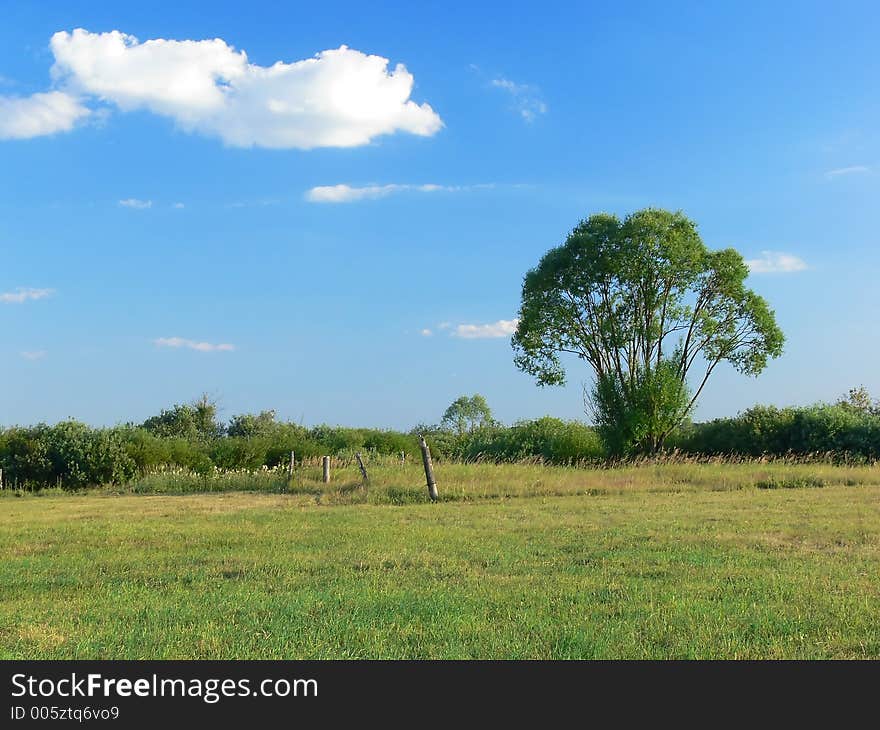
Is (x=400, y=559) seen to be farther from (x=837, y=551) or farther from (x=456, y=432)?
(x=456, y=432)

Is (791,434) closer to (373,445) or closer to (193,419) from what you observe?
(373,445)

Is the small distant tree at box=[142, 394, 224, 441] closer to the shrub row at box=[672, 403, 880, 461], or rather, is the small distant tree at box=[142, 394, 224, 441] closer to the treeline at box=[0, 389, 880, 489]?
the treeline at box=[0, 389, 880, 489]

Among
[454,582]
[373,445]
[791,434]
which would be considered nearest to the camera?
[454,582]

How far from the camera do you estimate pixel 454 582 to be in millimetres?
7598

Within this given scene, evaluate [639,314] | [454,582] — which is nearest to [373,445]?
[639,314]

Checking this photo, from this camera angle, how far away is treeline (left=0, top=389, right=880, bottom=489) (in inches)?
1184

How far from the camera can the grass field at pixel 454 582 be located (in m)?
5.44

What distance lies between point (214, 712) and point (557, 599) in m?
3.35

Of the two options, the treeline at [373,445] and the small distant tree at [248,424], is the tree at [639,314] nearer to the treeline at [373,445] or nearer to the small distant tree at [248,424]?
the treeline at [373,445]

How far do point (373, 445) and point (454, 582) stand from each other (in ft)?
106

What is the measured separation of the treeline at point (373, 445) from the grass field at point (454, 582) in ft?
50.2

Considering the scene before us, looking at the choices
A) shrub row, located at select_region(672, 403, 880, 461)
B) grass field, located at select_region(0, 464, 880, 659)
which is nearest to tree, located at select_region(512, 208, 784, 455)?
shrub row, located at select_region(672, 403, 880, 461)

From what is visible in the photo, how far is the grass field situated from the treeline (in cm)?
1529

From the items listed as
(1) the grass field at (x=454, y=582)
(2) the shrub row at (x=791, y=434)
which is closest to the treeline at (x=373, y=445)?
(2) the shrub row at (x=791, y=434)
